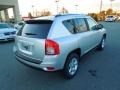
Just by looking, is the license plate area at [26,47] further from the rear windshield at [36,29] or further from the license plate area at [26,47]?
the rear windshield at [36,29]

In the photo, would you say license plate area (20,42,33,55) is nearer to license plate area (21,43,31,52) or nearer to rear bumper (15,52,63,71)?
license plate area (21,43,31,52)

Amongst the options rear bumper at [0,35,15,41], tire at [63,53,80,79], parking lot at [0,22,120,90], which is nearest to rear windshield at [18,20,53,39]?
tire at [63,53,80,79]

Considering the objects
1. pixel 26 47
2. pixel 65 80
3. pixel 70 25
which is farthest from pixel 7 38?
pixel 65 80

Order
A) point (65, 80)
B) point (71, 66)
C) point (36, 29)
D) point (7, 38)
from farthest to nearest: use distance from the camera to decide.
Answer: point (7, 38), point (71, 66), point (65, 80), point (36, 29)

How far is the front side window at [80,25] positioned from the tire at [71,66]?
77 cm

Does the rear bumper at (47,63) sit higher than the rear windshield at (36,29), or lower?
lower

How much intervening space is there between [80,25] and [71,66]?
1.36m

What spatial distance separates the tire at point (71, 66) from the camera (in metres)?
4.14

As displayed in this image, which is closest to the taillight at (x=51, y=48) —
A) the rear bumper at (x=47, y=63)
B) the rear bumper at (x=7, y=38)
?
the rear bumper at (x=47, y=63)

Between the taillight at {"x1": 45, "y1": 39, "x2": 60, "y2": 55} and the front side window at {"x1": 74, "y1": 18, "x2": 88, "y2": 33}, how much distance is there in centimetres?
113

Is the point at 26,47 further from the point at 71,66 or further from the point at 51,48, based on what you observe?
the point at 71,66

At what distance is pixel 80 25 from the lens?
4867 mm

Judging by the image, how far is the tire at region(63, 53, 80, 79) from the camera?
4137 millimetres

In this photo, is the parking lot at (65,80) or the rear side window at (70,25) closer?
the parking lot at (65,80)
